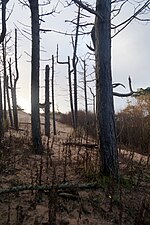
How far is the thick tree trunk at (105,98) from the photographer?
22.4 feet

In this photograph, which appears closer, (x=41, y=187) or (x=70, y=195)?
(x=41, y=187)

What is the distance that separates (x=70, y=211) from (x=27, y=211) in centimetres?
73

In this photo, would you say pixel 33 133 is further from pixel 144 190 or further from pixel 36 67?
pixel 144 190

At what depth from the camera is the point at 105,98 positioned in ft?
22.5

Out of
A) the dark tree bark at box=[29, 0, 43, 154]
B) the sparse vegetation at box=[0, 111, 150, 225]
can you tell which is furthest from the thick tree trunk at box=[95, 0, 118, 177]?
the dark tree bark at box=[29, 0, 43, 154]

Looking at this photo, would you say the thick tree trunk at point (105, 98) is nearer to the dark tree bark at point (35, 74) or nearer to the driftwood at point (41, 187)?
the driftwood at point (41, 187)

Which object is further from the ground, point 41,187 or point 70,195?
point 41,187

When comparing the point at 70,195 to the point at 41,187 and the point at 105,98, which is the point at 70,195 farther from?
the point at 105,98

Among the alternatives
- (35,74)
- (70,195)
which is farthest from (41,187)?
(35,74)

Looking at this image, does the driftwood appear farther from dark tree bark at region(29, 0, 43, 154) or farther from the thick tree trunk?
dark tree bark at region(29, 0, 43, 154)

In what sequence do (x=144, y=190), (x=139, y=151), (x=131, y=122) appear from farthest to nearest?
(x=131, y=122) < (x=139, y=151) < (x=144, y=190)

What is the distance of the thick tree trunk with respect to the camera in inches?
269

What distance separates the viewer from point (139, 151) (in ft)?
41.9

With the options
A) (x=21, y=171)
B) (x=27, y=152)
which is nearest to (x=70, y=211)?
(x=21, y=171)
